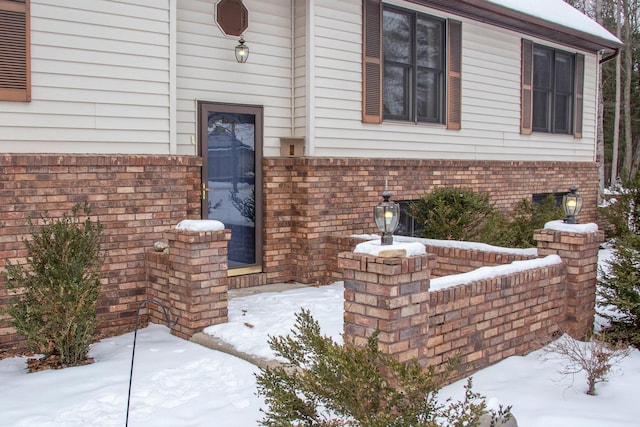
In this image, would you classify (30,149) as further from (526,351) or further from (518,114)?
(518,114)

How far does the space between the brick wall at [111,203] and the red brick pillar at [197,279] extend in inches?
24.8

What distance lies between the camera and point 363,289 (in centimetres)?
417

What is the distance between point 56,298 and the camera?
518 cm

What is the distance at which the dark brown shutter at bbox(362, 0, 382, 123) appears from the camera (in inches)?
347

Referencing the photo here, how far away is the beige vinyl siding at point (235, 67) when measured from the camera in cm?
727

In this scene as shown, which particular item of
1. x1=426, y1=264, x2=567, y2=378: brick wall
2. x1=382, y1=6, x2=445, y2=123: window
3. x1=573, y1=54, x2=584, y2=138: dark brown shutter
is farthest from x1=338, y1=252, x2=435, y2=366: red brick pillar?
x1=573, y1=54, x2=584, y2=138: dark brown shutter

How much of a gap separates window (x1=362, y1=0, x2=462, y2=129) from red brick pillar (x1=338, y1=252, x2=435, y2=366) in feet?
16.2

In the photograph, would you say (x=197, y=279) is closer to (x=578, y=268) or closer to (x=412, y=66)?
(x=578, y=268)

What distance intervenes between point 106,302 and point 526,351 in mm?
4101

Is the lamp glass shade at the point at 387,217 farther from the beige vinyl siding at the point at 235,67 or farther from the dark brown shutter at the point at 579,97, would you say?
the dark brown shutter at the point at 579,97

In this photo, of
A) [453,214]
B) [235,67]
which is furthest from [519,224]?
[235,67]

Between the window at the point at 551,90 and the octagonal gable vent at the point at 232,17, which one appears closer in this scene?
the octagonal gable vent at the point at 232,17

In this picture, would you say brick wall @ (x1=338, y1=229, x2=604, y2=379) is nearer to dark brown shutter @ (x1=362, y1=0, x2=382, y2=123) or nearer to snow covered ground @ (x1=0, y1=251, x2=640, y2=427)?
snow covered ground @ (x1=0, y1=251, x2=640, y2=427)

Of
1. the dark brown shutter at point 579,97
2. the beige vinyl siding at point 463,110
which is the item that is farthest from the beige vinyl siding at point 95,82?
the dark brown shutter at point 579,97
